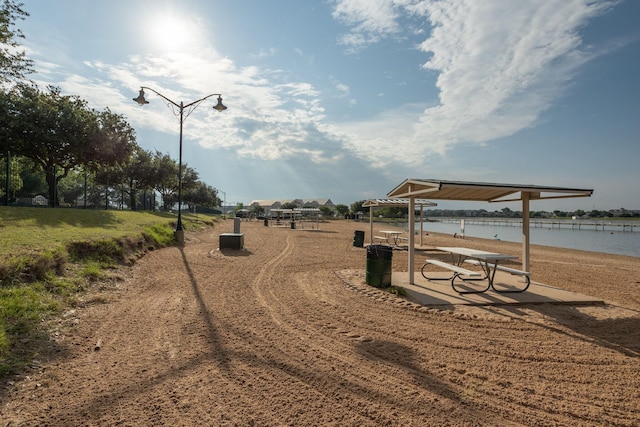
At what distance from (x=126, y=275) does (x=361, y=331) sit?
5.89 m

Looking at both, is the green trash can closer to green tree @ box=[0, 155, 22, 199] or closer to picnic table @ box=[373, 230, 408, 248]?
picnic table @ box=[373, 230, 408, 248]

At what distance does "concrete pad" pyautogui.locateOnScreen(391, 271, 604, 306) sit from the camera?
239 inches

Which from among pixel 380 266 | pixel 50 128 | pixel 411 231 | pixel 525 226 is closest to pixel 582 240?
pixel 525 226

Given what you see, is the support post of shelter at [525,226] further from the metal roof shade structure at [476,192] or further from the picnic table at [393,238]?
the picnic table at [393,238]

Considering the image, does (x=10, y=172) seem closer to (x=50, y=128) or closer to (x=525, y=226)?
(x=50, y=128)

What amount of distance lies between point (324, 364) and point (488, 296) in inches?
177

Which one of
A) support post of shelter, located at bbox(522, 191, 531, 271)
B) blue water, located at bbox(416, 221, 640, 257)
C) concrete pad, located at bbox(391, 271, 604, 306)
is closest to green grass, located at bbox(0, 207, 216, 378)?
concrete pad, located at bbox(391, 271, 604, 306)

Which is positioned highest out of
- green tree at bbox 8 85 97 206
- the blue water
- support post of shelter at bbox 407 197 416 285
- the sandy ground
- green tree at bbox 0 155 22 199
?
green tree at bbox 8 85 97 206

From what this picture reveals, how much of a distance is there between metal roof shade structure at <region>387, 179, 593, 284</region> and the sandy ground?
1891mm

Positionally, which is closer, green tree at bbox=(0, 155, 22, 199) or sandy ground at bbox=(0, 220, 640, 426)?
sandy ground at bbox=(0, 220, 640, 426)

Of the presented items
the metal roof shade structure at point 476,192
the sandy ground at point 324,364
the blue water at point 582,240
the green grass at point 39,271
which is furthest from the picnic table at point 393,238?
the blue water at point 582,240

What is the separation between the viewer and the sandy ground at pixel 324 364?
2637 mm

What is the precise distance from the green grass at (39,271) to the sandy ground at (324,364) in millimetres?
258

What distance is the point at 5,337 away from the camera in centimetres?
355
